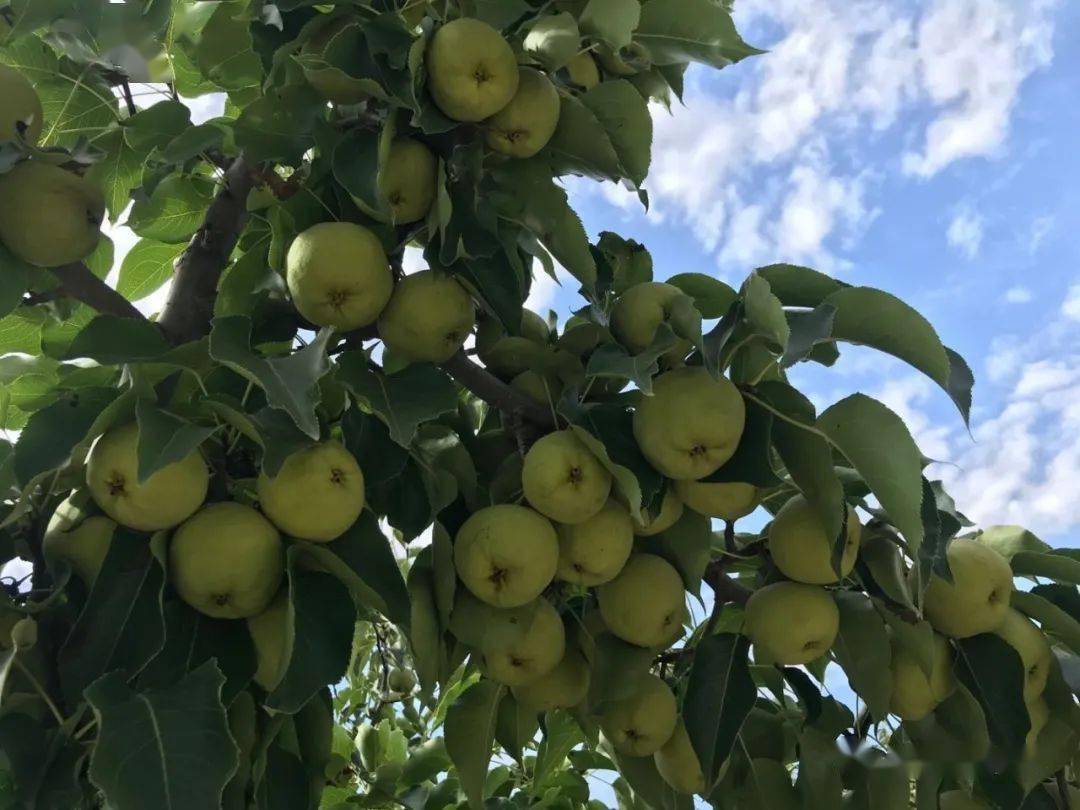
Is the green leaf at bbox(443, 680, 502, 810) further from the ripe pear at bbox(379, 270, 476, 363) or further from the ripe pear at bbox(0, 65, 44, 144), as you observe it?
the ripe pear at bbox(0, 65, 44, 144)

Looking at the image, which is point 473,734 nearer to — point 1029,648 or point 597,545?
point 597,545

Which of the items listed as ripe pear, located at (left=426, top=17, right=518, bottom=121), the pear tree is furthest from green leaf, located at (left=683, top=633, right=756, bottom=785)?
ripe pear, located at (left=426, top=17, right=518, bottom=121)

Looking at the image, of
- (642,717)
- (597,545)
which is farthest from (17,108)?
(642,717)

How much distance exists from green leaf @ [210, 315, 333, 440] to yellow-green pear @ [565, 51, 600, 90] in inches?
29.5

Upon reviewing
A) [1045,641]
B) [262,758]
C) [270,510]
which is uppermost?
[1045,641]

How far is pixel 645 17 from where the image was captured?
1.93 meters

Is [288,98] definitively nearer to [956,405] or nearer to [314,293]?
[314,293]

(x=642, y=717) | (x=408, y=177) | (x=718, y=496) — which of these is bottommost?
(x=642, y=717)

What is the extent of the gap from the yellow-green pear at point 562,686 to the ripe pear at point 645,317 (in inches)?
24.4

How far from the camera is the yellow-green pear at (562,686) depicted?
1.95m

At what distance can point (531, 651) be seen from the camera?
1793mm

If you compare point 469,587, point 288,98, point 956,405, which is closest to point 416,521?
point 469,587

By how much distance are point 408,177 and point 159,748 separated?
37.1 inches

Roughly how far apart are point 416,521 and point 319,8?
3.46 feet
